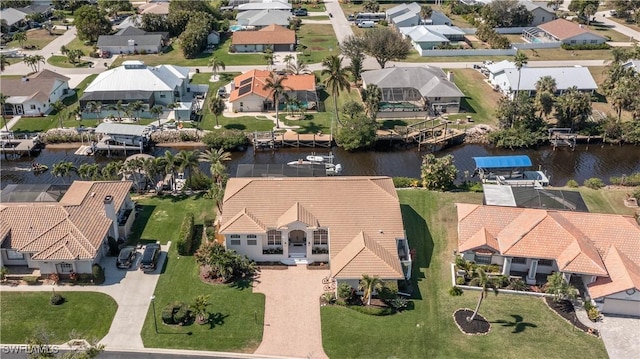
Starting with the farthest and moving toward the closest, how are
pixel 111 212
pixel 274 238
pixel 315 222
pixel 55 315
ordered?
1. pixel 111 212
2. pixel 274 238
3. pixel 315 222
4. pixel 55 315

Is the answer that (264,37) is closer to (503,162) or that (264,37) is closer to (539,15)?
(539,15)

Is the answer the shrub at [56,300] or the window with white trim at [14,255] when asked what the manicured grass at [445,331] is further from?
the window with white trim at [14,255]

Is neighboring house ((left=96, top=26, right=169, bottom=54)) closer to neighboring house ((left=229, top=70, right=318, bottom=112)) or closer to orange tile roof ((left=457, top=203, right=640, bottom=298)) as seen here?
neighboring house ((left=229, top=70, right=318, bottom=112))

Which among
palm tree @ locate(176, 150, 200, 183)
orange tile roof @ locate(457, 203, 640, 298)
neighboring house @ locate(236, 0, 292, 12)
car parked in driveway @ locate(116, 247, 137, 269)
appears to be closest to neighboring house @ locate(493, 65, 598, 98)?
orange tile roof @ locate(457, 203, 640, 298)

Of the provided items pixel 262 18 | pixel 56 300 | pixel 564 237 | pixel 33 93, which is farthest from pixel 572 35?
pixel 56 300

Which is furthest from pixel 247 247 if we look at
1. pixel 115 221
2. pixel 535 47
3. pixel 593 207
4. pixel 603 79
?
pixel 535 47

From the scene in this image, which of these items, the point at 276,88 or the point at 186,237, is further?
the point at 276,88
